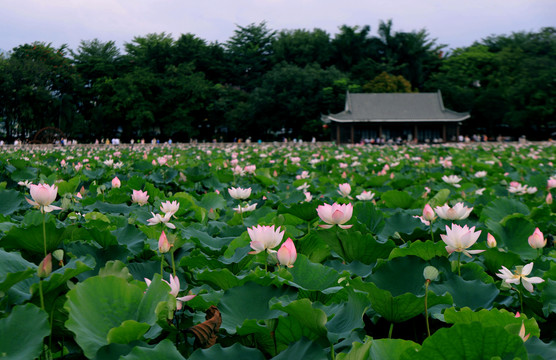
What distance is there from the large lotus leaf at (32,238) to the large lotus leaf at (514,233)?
1.41 metres

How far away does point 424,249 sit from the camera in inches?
52.0

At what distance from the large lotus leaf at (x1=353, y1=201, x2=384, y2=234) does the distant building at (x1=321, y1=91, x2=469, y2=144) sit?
25.8m

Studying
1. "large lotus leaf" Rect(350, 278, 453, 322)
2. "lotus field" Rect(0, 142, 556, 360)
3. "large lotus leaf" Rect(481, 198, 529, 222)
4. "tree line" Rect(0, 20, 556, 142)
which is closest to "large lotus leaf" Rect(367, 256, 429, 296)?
"lotus field" Rect(0, 142, 556, 360)

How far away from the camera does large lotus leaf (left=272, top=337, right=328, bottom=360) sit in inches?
27.9

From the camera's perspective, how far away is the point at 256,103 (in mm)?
30719

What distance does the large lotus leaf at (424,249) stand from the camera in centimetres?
126

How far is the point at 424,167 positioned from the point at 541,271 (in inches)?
185

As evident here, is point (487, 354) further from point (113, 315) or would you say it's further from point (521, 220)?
point (521, 220)

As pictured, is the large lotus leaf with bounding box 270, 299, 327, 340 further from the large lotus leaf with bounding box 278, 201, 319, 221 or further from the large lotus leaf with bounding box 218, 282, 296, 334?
the large lotus leaf with bounding box 278, 201, 319, 221

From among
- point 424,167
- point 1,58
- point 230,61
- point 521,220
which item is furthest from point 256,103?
point 521,220

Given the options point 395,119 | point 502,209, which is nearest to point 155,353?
point 502,209

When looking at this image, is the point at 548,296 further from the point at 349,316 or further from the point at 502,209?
the point at 502,209

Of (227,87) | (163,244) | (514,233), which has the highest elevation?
(227,87)

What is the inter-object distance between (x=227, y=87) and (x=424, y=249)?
33.6 metres
